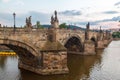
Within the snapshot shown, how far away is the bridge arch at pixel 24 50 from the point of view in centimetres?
2996

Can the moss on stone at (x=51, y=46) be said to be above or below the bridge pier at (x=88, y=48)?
above

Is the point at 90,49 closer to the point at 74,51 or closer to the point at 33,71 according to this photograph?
the point at 74,51

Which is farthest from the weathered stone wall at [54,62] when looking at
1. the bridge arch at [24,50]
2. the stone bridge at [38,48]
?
the bridge arch at [24,50]

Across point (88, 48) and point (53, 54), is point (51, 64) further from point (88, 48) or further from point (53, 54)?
point (88, 48)

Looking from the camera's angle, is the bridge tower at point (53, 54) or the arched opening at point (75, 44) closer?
the bridge tower at point (53, 54)

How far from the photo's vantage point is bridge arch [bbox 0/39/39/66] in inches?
1179

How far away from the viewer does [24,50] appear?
3241cm

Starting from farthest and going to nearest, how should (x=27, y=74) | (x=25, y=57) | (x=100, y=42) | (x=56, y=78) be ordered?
(x=100, y=42) → (x=25, y=57) → (x=27, y=74) → (x=56, y=78)

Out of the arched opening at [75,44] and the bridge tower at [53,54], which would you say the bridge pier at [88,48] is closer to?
the arched opening at [75,44]

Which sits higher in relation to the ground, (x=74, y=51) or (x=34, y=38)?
(x=34, y=38)

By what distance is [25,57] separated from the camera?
35.4 meters

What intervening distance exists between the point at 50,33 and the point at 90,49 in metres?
26.8

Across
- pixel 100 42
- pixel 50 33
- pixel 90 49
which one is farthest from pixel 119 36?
pixel 50 33

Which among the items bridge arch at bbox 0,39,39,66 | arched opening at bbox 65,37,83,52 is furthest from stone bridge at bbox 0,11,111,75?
arched opening at bbox 65,37,83,52
